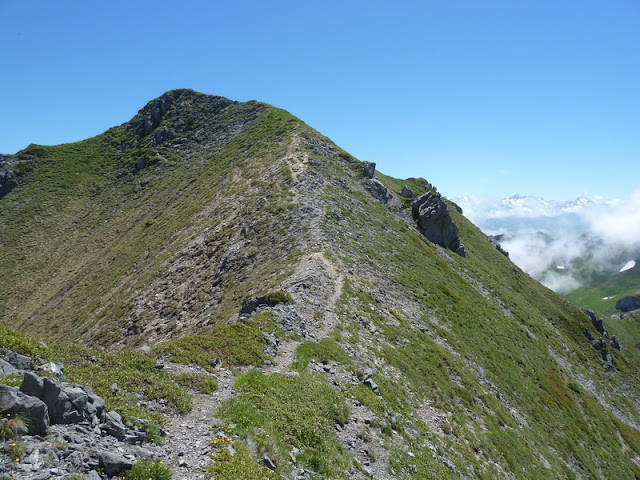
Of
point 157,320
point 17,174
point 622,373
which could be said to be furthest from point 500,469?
point 17,174


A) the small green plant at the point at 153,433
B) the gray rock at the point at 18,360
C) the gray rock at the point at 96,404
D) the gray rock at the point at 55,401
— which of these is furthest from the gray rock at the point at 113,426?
the gray rock at the point at 18,360

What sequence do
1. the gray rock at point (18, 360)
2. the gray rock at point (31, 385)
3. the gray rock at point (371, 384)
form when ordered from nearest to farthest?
the gray rock at point (31, 385) < the gray rock at point (18, 360) < the gray rock at point (371, 384)

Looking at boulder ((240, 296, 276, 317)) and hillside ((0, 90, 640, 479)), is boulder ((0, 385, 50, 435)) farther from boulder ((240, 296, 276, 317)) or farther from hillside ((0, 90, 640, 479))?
boulder ((240, 296, 276, 317))

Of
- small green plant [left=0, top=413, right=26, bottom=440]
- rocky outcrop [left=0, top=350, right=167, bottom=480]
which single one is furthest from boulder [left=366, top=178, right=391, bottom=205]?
small green plant [left=0, top=413, right=26, bottom=440]

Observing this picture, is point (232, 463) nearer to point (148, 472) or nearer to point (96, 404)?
point (148, 472)

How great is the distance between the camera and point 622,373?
75.8 metres

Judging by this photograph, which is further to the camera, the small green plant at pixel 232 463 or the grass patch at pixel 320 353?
the grass patch at pixel 320 353

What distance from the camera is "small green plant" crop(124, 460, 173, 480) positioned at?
29.0ft

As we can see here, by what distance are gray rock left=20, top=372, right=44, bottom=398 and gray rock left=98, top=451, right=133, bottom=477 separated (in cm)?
235

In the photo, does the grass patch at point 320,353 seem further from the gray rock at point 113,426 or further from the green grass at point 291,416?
the gray rock at point 113,426

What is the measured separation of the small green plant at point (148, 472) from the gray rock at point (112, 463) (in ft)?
0.57

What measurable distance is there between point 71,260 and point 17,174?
58.5 meters

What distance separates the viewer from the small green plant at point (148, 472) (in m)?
8.85

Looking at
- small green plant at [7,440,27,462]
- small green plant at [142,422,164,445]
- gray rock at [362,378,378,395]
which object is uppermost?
small green plant at [7,440,27,462]
